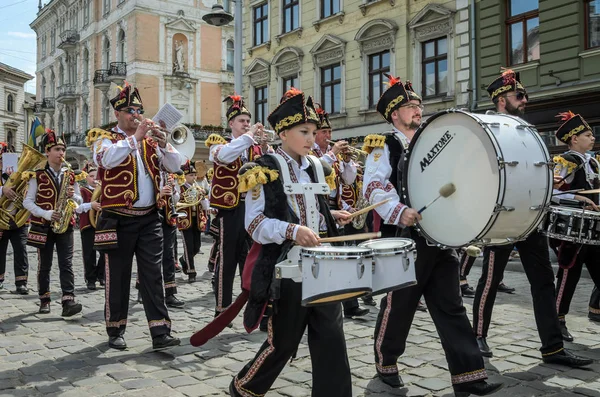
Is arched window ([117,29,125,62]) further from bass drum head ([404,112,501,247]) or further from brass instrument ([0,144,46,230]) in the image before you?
bass drum head ([404,112,501,247])

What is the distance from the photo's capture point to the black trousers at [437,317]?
4.06 m

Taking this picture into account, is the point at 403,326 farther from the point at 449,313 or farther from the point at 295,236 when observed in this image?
the point at 295,236

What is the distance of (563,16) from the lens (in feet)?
49.6

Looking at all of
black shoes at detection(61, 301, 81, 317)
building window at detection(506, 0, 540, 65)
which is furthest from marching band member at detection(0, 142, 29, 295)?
building window at detection(506, 0, 540, 65)

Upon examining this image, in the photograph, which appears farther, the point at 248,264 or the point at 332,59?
the point at 332,59

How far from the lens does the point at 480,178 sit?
12.8ft

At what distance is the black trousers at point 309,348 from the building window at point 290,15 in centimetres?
2245

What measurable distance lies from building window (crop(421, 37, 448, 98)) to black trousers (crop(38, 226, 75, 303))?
14.0 metres

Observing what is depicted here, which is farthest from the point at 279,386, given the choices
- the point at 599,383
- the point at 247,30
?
the point at 247,30

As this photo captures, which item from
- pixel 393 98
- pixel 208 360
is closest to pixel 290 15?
pixel 393 98

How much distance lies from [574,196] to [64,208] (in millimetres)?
5966

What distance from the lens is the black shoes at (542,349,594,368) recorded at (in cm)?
490

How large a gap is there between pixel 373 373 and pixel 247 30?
81.8ft

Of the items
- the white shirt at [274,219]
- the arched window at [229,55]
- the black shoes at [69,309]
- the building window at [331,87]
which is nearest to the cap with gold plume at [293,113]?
the white shirt at [274,219]
